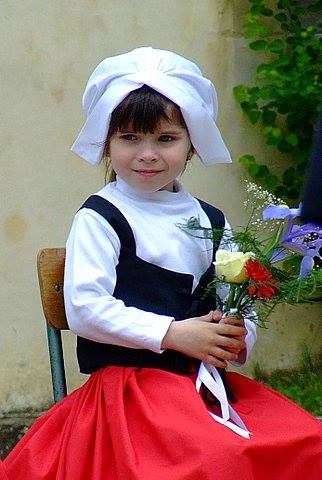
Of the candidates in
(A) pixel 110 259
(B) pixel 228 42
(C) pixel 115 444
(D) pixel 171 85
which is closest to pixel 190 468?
(C) pixel 115 444

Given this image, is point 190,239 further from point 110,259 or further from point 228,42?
point 228,42

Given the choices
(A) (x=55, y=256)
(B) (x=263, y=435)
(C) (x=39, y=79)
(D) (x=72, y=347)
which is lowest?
(D) (x=72, y=347)

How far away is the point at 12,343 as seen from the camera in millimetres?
4051

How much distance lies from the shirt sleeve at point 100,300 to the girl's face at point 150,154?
157mm

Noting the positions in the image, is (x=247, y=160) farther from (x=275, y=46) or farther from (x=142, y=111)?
(x=142, y=111)

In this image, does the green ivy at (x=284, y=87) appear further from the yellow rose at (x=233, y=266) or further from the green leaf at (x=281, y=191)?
the yellow rose at (x=233, y=266)

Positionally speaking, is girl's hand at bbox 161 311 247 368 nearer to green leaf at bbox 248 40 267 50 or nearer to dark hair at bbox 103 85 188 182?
dark hair at bbox 103 85 188 182

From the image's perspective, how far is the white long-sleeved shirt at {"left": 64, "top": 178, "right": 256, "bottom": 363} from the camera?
8.38 ft

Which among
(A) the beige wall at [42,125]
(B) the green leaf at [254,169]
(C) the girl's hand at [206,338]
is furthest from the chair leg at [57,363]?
(B) the green leaf at [254,169]

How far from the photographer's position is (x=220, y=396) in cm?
257

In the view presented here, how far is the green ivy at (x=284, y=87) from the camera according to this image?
4.28 metres

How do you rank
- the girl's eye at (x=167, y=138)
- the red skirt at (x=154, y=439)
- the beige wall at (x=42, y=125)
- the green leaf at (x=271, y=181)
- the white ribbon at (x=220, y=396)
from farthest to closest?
the green leaf at (x=271, y=181) < the beige wall at (x=42, y=125) < the girl's eye at (x=167, y=138) < the white ribbon at (x=220, y=396) < the red skirt at (x=154, y=439)

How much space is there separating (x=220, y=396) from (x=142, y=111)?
720 mm

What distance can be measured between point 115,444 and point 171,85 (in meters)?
0.89
